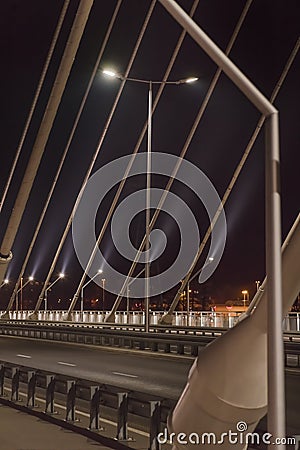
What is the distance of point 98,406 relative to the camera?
10969 millimetres

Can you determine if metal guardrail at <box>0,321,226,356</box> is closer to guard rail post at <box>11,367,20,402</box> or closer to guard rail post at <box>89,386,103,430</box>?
guard rail post at <box>11,367,20,402</box>

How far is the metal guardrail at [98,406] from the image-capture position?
937cm

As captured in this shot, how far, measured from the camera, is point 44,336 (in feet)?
134

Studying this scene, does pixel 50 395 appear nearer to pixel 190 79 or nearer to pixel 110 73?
pixel 110 73

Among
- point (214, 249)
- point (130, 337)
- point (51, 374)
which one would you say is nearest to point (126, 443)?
point (51, 374)

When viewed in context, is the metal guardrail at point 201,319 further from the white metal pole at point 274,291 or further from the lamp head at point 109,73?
the white metal pole at point 274,291

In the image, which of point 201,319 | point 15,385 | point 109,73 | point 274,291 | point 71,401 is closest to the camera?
point 274,291

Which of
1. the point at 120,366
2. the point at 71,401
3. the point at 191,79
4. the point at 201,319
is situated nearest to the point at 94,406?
the point at 71,401

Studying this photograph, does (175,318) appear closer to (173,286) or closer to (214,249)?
(214,249)

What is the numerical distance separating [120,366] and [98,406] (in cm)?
1234

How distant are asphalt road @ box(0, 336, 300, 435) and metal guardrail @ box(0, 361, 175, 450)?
1760mm

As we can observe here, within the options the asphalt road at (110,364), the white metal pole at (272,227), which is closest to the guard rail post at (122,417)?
the asphalt road at (110,364)

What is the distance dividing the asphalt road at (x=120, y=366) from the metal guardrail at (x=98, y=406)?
5.77 ft

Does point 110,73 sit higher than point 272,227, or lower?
higher
